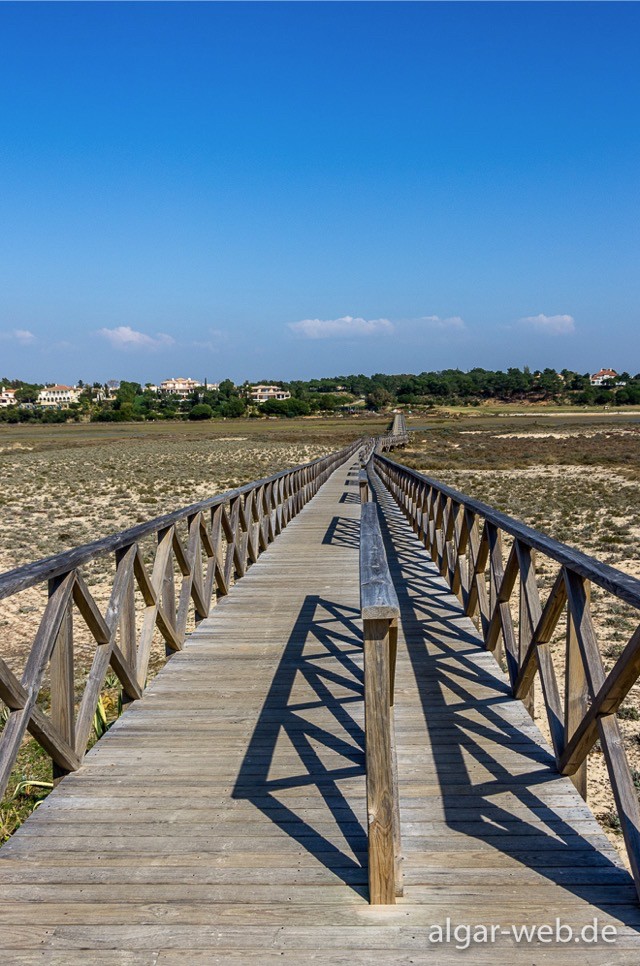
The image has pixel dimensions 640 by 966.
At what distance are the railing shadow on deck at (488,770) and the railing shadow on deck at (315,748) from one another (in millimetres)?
388

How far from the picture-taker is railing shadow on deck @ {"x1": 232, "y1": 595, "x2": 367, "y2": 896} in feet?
9.11

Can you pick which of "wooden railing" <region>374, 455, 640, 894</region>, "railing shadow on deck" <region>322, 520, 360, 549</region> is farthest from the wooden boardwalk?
"railing shadow on deck" <region>322, 520, 360, 549</region>

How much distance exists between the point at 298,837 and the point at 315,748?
833 mm

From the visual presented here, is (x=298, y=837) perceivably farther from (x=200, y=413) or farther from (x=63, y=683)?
(x=200, y=413)

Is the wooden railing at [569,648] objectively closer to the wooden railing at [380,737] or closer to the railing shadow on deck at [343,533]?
the wooden railing at [380,737]

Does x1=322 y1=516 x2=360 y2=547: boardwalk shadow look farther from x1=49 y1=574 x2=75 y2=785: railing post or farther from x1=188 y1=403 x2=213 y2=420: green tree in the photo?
x1=188 y1=403 x2=213 y2=420: green tree

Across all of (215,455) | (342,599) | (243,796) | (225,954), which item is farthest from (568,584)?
(215,455)

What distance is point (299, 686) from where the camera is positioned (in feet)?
15.0

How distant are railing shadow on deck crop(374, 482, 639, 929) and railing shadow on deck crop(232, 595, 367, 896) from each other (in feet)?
1.27

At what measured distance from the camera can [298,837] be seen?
9.17ft

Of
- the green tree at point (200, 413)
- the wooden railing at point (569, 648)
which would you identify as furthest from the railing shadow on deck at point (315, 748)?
the green tree at point (200, 413)

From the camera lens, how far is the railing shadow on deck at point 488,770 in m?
2.58

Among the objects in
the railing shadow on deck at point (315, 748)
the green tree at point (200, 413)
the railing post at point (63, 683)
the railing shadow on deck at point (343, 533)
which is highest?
the green tree at point (200, 413)

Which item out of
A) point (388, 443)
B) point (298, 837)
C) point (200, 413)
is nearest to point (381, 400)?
point (200, 413)
